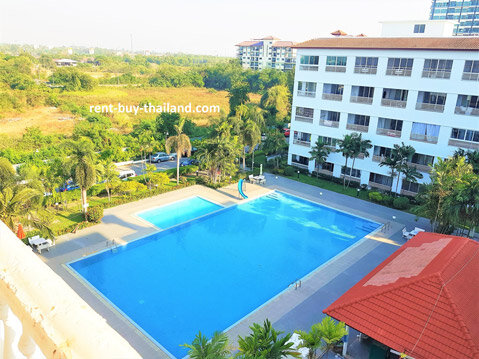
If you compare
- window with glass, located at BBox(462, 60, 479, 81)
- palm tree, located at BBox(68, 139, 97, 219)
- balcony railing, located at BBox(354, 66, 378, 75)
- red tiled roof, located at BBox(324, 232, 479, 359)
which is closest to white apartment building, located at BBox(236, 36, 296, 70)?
balcony railing, located at BBox(354, 66, 378, 75)

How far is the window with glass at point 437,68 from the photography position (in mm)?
28816

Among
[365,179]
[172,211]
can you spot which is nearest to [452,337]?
[172,211]

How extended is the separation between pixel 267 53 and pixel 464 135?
417ft

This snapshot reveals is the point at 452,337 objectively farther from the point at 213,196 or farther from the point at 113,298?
the point at 213,196

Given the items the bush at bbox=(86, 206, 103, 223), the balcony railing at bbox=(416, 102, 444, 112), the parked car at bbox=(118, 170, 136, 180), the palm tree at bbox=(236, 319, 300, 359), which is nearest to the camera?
the palm tree at bbox=(236, 319, 300, 359)

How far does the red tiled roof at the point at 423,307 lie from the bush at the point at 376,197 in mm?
14475

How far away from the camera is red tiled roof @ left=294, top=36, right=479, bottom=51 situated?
2842 centimetres

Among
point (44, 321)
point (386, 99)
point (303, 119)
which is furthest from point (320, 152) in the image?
point (44, 321)

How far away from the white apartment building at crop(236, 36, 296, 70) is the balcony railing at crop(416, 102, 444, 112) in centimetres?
11010

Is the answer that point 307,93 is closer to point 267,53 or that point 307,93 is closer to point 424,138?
point 424,138

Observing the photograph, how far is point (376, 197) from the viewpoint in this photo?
31.4 m

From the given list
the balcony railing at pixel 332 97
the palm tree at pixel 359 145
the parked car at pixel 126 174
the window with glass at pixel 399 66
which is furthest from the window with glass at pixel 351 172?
the parked car at pixel 126 174

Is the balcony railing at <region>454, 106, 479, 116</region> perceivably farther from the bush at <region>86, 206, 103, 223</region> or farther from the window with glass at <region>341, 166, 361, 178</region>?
the bush at <region>86, 206, 103, 223</region>

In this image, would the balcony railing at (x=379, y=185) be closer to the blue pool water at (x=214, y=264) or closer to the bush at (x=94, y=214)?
the blue pool water at (x=214, y=264)
